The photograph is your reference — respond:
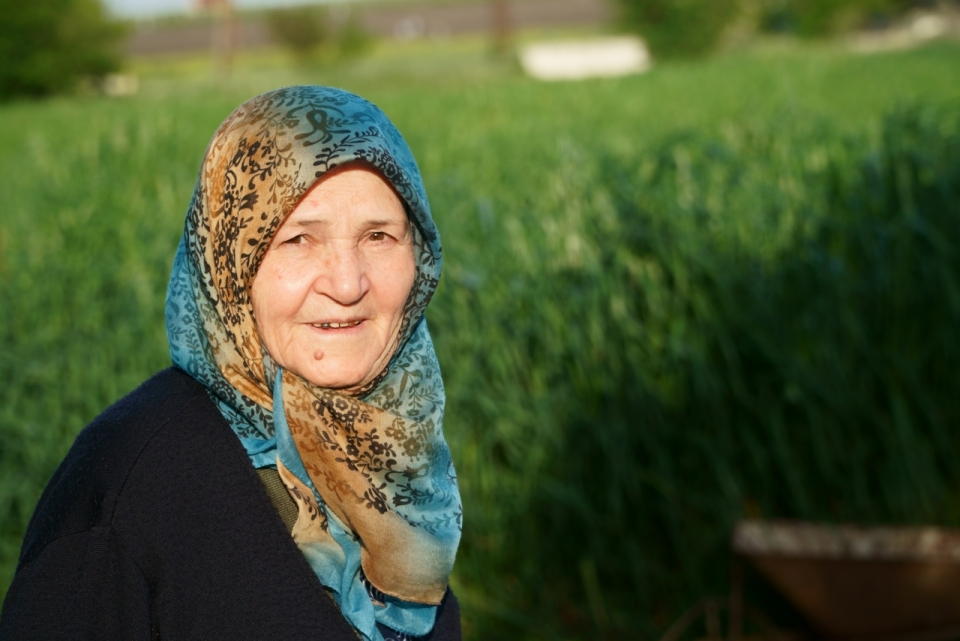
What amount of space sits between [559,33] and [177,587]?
50.3 m

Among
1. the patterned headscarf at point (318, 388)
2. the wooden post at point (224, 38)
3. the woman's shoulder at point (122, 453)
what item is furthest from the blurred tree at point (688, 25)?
the woman's shoulder at point (122, 453)

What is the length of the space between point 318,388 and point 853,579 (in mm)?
1748

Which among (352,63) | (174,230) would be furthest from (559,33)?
(174,230)

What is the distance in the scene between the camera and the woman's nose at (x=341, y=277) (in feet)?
3.84

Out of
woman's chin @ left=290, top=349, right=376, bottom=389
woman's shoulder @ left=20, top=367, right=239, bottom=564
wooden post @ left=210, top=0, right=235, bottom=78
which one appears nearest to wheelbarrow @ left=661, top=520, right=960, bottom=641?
woman's chin @ left=290, top=349, right=376, bottom=389

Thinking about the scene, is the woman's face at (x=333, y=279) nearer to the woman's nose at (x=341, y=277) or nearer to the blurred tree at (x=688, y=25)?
the woman's nose at (x=341, y=277)

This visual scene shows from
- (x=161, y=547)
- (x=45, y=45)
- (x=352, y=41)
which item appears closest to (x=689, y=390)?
(x=161, y=547)

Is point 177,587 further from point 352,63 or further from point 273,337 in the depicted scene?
point 352,63

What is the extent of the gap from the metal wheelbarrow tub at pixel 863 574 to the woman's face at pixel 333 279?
5.19 feet

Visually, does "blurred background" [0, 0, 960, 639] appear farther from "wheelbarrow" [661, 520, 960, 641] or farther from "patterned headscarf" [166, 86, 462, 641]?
"patterned headscarf" [166, 86, 462, 641]

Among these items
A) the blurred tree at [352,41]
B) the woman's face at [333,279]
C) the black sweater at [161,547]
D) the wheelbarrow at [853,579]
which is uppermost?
the blurred tree at [352,41]

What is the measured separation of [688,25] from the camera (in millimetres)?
33312

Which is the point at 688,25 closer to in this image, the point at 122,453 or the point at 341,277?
the point at 341,277

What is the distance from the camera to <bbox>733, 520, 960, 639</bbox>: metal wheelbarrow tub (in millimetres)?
2432
